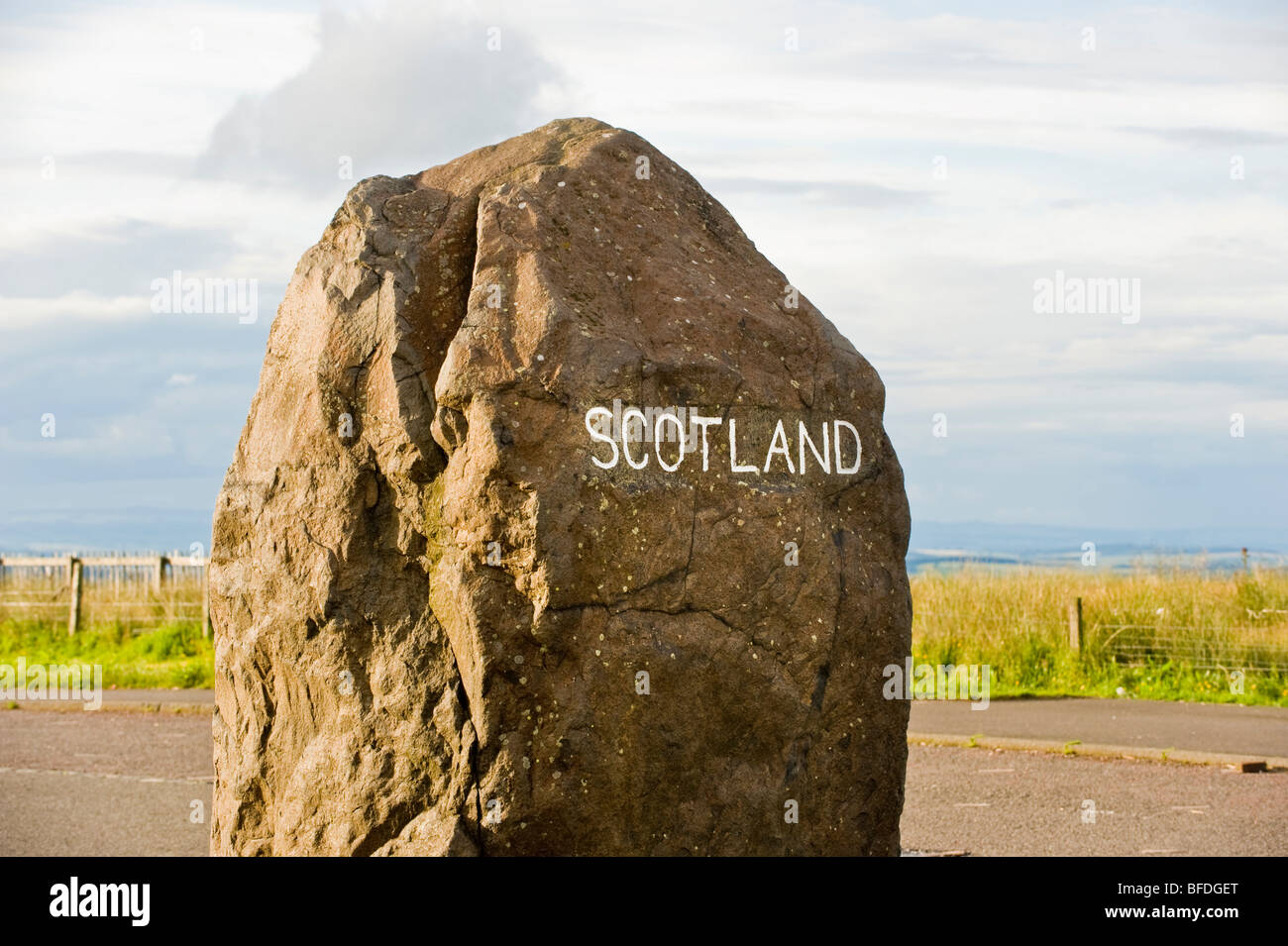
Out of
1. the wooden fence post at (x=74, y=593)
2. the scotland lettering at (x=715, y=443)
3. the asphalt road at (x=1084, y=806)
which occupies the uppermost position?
the scotland lettering at (x=715, y=443)

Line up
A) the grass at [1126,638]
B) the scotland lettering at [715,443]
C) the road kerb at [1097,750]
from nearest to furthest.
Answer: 1. the scotland lettering at [715,443]
2. the road kerb at [1097,750]
3. the grass at [1126,638]

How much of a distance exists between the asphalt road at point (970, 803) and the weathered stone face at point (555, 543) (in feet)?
9.78

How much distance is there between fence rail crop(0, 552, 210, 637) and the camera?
18.5 metres

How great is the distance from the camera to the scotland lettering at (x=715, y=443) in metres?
4.35

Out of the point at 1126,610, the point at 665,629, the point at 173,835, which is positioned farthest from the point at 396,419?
the point at 1126,610

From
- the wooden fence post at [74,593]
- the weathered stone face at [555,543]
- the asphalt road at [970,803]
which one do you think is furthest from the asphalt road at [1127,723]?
the wooden fence post at [74,593]

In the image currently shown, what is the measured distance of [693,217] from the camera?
5.22m

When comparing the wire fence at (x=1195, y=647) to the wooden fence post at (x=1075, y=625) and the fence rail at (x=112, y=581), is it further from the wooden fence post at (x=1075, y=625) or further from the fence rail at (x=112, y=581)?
the fence rail at (x=112, y=581)

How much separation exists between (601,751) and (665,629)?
482 mm

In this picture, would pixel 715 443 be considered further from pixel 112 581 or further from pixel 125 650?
pixel 112 581

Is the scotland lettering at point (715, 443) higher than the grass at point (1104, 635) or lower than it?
higher

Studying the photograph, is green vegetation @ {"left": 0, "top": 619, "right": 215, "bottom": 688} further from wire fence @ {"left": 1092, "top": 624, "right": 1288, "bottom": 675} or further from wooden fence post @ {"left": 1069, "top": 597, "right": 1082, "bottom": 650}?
wire fence @ {"left": 1092, "top": 624, "right": 1288, "bottom": 675}

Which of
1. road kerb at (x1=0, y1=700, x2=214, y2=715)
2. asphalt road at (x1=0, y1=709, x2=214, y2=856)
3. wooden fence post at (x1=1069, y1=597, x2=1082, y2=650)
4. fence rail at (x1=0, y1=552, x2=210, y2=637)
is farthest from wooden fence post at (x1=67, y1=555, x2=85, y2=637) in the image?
wooden fence post at (x1=1069, y1=597, x2=1082, y2=650)

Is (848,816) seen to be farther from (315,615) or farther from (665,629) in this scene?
(315,615)
